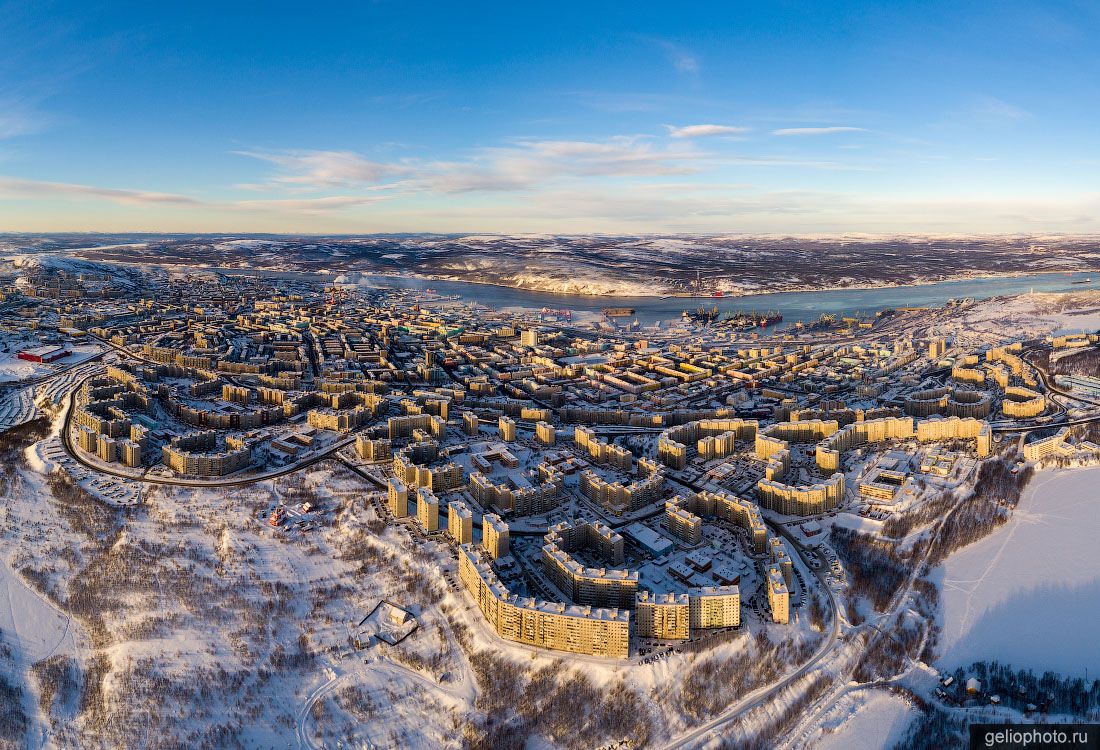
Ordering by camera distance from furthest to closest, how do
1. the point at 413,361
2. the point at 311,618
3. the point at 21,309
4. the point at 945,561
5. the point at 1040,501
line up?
the point at 21,309
the point at 413,361
the point at 1040,501
the point at 945,561
the point at 311,618

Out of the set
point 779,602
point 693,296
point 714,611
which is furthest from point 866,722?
point 693,296

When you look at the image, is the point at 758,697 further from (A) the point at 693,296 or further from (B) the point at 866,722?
(A) the point at 693,296

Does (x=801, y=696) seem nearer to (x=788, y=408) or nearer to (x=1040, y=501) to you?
(x=1040, y=501)

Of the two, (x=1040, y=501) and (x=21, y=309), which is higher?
(x=21, y=309)

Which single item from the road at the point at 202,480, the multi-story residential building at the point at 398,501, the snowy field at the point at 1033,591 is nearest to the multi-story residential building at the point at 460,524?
the multi-story residential building at the point at 398,501

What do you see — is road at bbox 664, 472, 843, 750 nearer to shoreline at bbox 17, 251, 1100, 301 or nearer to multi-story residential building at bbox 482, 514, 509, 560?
multi-story residential building at bbox 482, 514, 509, 560

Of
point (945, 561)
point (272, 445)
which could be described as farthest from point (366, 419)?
point (945, 561)
